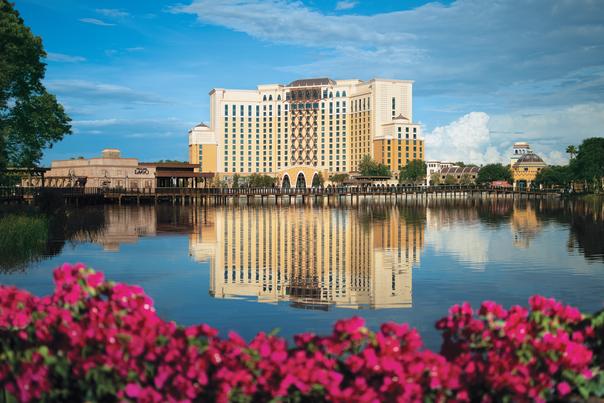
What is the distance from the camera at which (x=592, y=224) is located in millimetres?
59219

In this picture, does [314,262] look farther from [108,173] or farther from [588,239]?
[108,173]

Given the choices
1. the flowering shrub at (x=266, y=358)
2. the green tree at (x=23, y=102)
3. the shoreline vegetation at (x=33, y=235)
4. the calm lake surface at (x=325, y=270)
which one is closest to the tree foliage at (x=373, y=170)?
the calm lake surface at (x=325, y=270)

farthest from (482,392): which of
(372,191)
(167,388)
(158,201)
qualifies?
(372,191)

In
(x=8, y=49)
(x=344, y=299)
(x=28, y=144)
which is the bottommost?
(x=344, y=299)

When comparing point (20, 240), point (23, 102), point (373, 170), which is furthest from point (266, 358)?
point (373, 170)

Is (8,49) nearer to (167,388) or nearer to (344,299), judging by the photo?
(344,299)

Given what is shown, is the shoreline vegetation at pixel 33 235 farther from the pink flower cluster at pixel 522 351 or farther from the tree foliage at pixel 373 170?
the tree foliage at pixel 373 170

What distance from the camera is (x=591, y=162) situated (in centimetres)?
13312

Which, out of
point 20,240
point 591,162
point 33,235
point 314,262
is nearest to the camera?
point 314,262

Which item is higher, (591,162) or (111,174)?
(591,162)

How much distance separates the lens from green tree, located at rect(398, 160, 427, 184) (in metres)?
194

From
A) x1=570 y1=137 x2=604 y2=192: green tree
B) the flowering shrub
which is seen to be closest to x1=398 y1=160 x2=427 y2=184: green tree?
x1=570 y1=137 x2=604 y2=192: green tree

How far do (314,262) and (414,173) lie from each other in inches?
6511

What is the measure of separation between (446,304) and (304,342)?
44.2 ft
